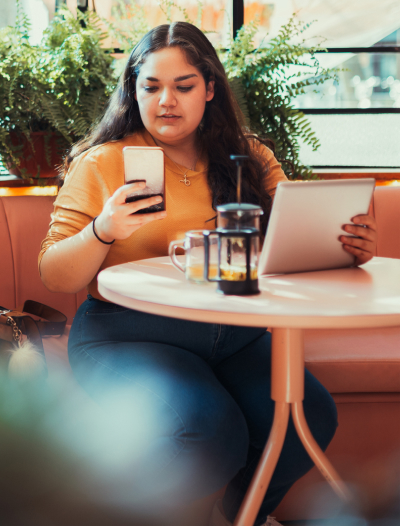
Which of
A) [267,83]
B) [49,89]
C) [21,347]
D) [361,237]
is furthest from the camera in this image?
[267,83]

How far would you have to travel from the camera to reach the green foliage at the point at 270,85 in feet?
6.51

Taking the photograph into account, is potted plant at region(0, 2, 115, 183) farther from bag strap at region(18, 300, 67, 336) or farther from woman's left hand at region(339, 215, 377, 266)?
woman's left hand at region(339, 215, 377, 266)

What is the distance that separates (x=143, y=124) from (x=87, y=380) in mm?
750

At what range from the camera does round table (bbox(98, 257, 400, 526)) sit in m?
0.73

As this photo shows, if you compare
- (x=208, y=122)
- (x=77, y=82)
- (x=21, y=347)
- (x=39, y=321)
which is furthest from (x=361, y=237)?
(x=77, y=82)

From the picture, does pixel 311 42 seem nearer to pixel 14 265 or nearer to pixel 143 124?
pixel 143 124

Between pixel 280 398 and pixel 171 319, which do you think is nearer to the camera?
pixel 280 398

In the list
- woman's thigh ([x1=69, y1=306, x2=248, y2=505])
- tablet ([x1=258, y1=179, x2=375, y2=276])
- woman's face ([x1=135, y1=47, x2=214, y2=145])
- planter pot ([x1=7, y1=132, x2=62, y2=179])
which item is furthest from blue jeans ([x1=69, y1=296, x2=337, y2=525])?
planter pot ([x1=7, y1=132, x2=62, y2=179])

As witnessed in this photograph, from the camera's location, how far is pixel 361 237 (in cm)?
107

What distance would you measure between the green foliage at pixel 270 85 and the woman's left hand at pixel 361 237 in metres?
1.02

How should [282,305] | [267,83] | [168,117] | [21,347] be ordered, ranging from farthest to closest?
1. [267,83]
2. [168,117]
3. [21,347]
4. [282,305]

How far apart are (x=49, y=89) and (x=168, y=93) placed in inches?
30.3

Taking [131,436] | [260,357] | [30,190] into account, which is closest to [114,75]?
[30,190]

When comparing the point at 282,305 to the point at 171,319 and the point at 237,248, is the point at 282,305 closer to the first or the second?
the point at 237,248
